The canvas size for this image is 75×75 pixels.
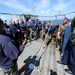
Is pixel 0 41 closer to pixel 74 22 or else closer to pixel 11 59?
pixel 11 59

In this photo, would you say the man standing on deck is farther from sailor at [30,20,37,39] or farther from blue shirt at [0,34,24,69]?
blue shirt at [0,34,24,69]

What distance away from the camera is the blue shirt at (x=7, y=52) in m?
2.76

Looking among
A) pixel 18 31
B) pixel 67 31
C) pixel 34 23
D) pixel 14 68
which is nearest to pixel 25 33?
pixel 34 23

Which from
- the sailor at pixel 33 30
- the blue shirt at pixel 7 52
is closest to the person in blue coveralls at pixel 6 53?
the blue shirt at pixel 7 52

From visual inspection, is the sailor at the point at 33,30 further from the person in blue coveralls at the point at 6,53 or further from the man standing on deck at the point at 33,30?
the person in blue coveralls at the point at 6,53

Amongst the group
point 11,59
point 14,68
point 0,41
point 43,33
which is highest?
point 0,41

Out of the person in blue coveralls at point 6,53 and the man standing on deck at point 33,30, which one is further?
the man standing on deck at point 33,30

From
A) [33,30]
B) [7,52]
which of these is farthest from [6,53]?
[33,30]

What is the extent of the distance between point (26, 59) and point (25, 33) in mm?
6527

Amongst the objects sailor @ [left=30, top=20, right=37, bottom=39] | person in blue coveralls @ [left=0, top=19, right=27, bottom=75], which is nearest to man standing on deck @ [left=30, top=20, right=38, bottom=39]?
sailor @ [left=30, top=20, right=37, bottom=39]

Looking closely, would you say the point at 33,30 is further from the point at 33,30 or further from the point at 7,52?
the point at 7,52

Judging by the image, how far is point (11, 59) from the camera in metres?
2.97

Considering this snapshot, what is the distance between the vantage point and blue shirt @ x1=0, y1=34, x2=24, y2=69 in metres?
2.76

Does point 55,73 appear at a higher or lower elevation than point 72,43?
lower
